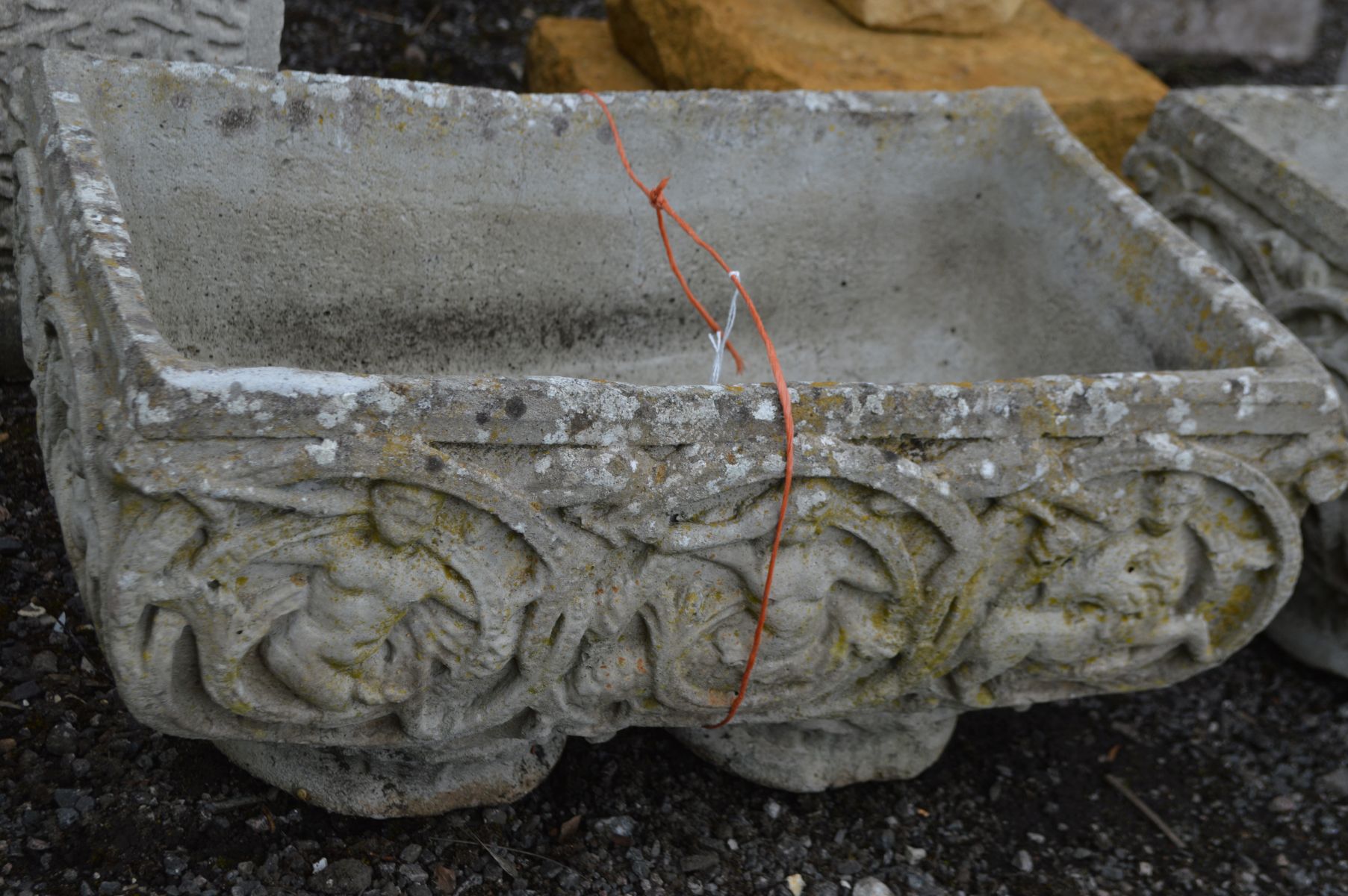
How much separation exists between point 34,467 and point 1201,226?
249 cm

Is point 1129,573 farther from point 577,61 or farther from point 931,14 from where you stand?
point 577,61

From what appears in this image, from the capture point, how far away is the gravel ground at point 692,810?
83.5 inches

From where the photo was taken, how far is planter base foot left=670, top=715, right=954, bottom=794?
246 centimetres

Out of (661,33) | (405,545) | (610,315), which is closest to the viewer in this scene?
(405,545)

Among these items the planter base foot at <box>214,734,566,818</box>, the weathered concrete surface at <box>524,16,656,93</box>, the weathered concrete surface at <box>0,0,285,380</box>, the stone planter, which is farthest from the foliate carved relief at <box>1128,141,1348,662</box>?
the weathered concrete surface at <box>0,0,285,380</box>

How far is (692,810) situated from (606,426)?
898 mm

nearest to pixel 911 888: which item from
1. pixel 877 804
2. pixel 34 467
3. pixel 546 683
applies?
pixel 877 804

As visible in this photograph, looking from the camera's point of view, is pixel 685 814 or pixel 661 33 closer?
pixel 685 814

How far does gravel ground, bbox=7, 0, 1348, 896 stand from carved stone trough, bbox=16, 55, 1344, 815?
0.27 ft

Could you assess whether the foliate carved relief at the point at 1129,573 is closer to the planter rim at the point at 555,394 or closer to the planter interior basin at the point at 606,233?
the planter rim at the point at 555,394

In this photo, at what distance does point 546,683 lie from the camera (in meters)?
2.02

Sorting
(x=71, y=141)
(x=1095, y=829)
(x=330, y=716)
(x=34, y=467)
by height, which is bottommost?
(x=1095, y=829)

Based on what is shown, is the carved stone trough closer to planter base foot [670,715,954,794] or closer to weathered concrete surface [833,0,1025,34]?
planter base foot [670,715,954,794]

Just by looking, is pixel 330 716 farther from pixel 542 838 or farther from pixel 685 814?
pixel 685 814
